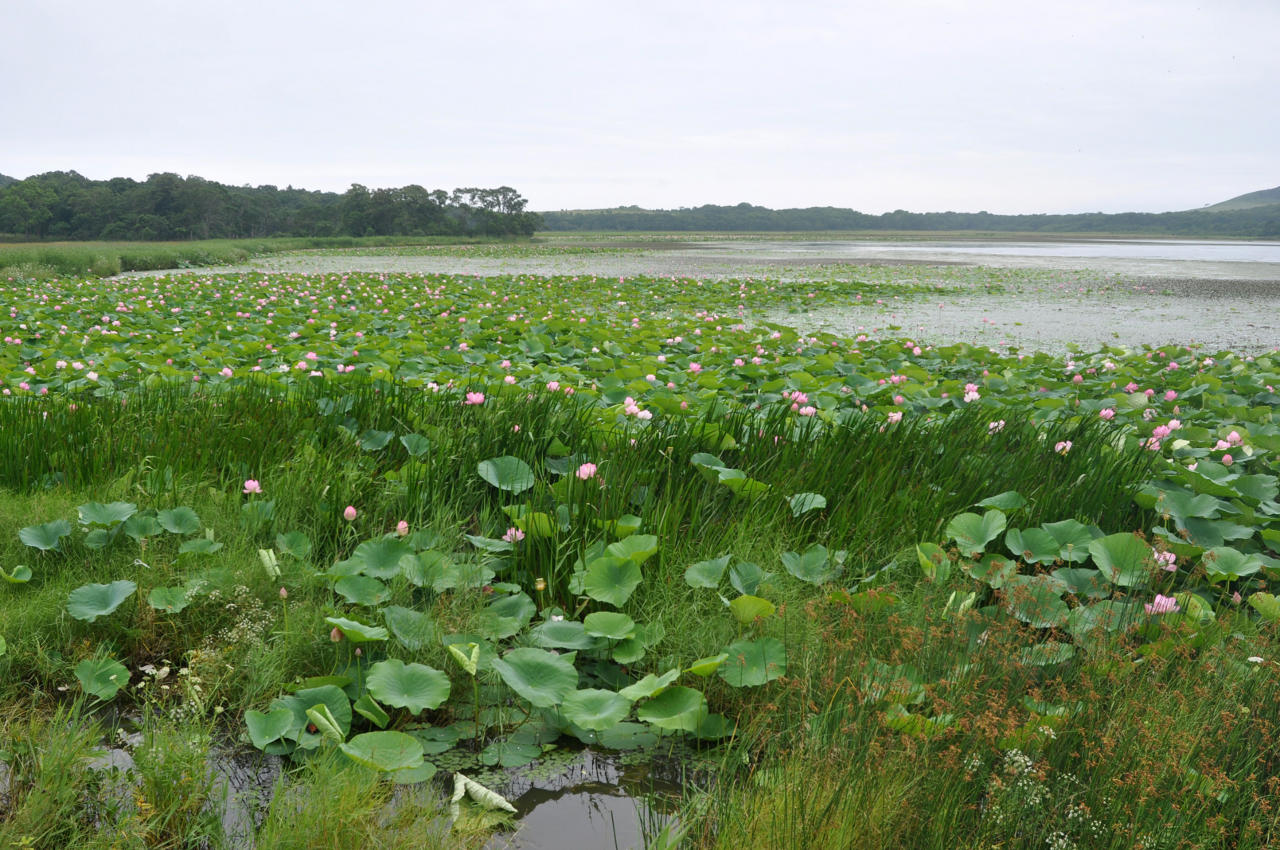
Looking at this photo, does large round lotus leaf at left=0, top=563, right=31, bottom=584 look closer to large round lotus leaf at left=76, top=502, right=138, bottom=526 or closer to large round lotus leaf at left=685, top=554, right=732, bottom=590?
large round lotus leaf at left=76, top=502, right=138, bottom=526

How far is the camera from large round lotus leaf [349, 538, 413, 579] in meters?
2.12

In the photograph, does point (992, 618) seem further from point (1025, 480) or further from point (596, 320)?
point (596, 320)

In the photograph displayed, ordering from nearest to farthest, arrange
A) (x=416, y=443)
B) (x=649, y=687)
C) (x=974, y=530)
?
(x=649, y=687) < (x=974, y=530) < (x=416, y=443)

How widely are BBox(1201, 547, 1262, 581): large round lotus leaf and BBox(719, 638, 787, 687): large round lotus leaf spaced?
4.48ft

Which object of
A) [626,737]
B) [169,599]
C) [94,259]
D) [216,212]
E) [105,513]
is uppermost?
[216,212]

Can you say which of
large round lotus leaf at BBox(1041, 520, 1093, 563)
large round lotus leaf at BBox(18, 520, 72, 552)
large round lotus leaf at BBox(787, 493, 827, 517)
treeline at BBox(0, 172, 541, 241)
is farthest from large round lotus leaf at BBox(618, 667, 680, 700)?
treeline at BBox(0, 172, 541, 241)

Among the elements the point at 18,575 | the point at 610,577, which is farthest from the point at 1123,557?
the point at 18,575

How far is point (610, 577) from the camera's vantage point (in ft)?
6.77

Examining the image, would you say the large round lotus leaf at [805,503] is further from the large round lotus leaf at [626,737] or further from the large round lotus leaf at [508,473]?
the large round lotus leaf at [626,737]

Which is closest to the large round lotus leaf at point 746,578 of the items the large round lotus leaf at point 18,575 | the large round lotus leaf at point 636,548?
the large round lotus leaf at point 636,548

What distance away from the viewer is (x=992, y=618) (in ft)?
6.37

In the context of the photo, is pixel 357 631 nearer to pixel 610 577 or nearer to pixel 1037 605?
pixel 610 577

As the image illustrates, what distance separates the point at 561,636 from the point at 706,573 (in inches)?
17.4

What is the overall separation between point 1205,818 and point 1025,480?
1630 mm
